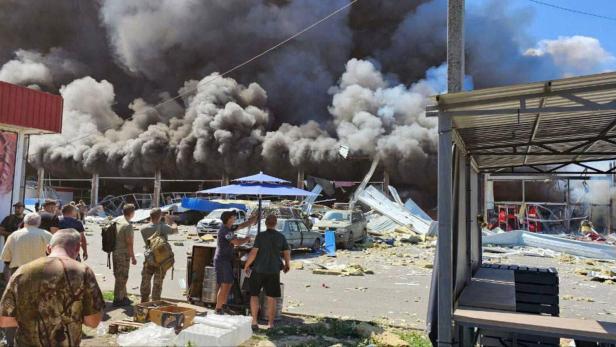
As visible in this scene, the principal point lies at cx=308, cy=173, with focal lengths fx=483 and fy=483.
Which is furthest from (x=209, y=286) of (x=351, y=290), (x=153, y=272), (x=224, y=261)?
(x=351, y=290)

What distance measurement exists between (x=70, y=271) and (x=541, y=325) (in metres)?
3.79

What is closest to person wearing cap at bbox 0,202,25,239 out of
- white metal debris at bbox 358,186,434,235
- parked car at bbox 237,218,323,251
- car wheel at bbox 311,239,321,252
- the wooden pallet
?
the wooden pallet

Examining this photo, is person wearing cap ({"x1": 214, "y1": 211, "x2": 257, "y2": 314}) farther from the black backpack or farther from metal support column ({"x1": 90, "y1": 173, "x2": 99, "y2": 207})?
metal support column ({"x1": 90, "y1": 173, "x2": 99, "y2": 207})

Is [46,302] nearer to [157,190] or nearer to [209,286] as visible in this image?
[209,286]

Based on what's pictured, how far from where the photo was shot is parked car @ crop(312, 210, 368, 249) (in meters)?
17.8

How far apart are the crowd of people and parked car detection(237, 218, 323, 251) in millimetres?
7656

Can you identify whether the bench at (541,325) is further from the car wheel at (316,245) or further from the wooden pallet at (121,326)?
the car wheel at (316,245)

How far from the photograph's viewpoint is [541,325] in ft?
13.8

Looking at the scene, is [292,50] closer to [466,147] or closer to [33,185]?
[33,185]

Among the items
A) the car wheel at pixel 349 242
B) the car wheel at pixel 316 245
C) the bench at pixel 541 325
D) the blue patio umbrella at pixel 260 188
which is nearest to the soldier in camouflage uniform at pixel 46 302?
the bench at pixel 541 325

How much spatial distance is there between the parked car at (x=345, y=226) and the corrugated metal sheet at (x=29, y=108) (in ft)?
33.8

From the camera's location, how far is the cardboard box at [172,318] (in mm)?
5777

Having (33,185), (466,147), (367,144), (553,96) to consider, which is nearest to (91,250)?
(466,147)

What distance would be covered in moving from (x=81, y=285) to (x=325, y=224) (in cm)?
1546
